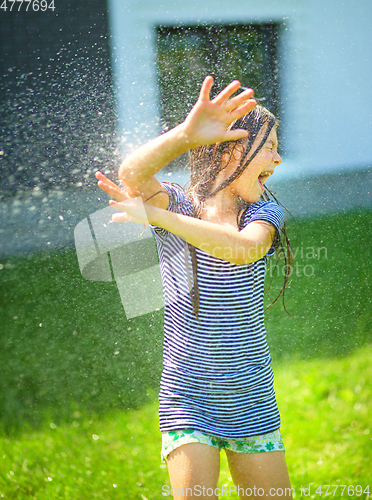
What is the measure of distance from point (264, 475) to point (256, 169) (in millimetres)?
756

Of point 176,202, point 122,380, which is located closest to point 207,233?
point 176,202

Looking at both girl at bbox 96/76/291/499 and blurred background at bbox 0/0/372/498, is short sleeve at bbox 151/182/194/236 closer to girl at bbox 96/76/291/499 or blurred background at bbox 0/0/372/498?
girl at bbox 96/76/291/499

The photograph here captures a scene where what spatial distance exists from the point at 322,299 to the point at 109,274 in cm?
125

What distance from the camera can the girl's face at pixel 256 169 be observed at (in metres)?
1.22

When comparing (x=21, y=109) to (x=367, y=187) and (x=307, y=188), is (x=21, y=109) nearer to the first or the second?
(x=307, y=188)

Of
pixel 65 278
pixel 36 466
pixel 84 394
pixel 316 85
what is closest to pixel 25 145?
pixel 65 278

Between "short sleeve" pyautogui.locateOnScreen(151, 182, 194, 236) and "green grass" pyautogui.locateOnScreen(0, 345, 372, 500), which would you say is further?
"green grass" pyautogui.locateOnScreen(0, 345, 372, 500)

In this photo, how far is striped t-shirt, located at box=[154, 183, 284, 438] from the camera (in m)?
1.09

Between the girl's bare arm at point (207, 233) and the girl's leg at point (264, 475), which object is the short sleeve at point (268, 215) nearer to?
the girl's bare arm at point (207, 233)

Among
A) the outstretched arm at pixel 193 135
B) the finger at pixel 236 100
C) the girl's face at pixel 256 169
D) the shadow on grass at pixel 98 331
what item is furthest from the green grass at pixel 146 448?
the finger at pixel 236 100

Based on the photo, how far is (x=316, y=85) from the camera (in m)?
2.99

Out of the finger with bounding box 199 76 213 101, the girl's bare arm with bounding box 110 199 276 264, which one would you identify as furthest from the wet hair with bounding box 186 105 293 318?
the finger with bounding box 199 76 213 101

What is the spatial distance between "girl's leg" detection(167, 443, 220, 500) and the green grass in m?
0.80

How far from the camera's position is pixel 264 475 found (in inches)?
42.5
